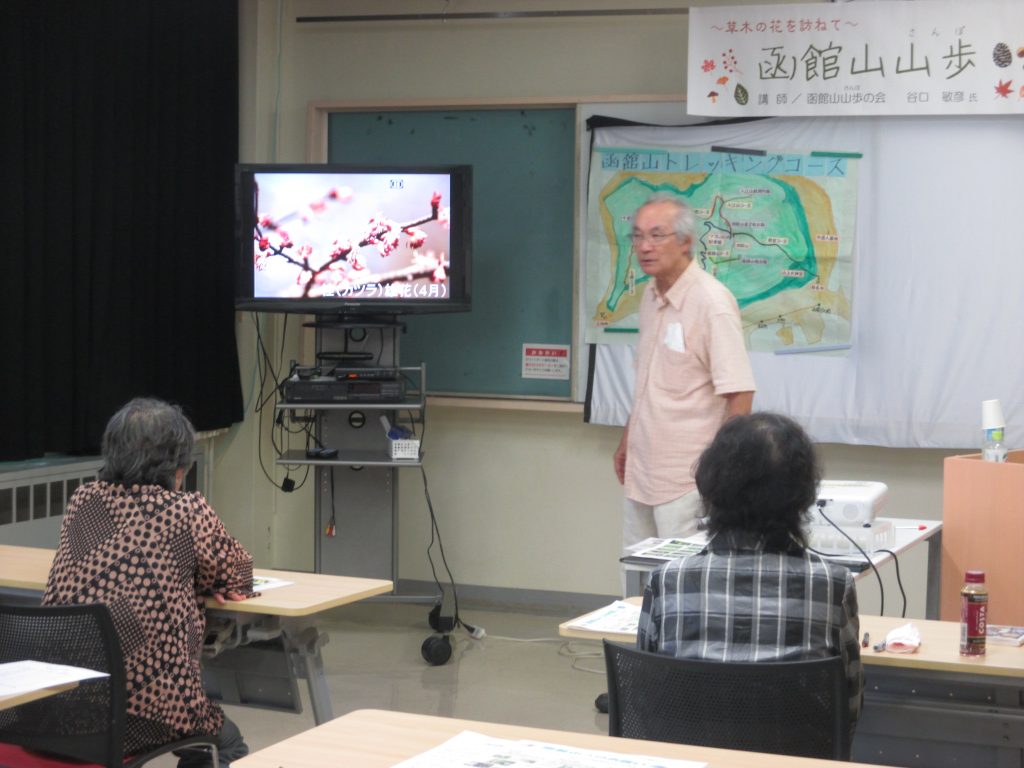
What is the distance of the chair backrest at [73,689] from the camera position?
7.82ft

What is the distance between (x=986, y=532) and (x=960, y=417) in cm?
152

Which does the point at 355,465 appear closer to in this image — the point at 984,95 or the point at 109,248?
the point at 109,248

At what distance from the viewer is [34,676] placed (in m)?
2.10

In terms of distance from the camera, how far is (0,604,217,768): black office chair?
2385 mm

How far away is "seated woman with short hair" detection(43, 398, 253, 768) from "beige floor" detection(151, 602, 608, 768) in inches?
47.6

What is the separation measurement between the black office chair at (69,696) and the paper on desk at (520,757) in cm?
101

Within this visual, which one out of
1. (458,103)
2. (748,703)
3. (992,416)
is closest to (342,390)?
(458,103)

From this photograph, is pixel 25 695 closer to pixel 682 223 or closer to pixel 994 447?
pixel 682 223

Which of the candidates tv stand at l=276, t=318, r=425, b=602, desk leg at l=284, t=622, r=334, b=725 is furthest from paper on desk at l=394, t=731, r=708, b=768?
tv stand at l=276, t=318, r=425, b=602

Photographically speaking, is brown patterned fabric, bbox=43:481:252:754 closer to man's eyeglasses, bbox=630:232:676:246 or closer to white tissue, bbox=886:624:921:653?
white tissue, bbox=886:624:921:653

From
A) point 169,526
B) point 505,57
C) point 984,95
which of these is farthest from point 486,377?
point 169,526

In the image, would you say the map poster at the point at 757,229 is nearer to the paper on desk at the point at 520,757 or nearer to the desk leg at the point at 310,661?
the desk leg at the point at 310,661

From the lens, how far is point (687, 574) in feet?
6.78

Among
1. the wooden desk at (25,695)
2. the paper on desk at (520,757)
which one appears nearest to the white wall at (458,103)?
the wooden desk at (25,695)
